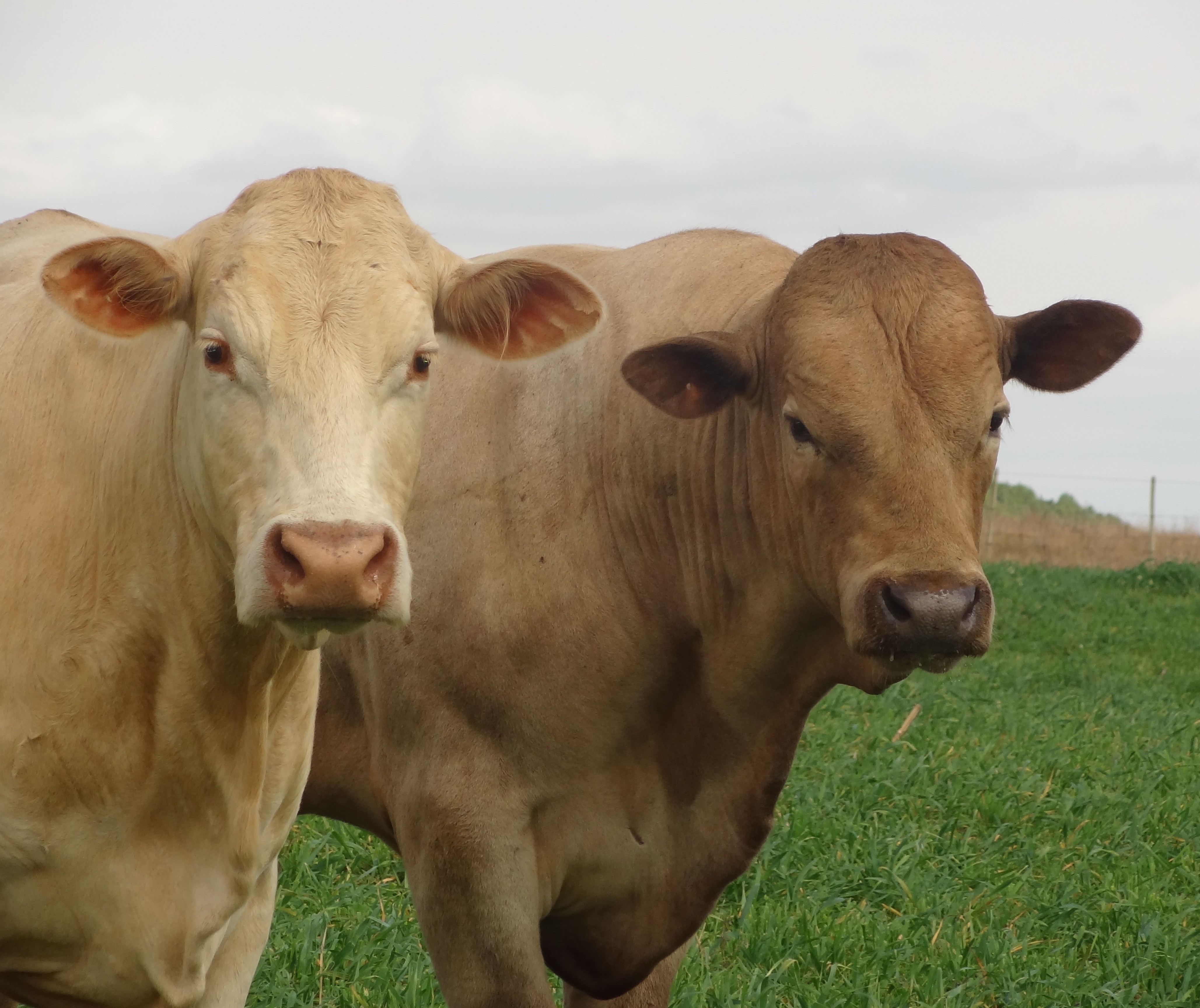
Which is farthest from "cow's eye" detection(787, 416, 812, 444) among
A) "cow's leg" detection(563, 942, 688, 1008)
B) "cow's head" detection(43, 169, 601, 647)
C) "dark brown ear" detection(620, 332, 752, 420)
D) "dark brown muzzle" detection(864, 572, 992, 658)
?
"cow's leg" detection(563, 942, 688, 1008)

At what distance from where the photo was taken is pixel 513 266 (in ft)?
11.1

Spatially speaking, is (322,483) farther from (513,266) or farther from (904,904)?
(904,904)

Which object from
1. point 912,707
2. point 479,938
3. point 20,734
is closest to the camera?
point 20,734

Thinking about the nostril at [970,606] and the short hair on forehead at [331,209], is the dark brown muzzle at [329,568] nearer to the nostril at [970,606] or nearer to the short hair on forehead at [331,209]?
the short hair on forehead at [331,209]

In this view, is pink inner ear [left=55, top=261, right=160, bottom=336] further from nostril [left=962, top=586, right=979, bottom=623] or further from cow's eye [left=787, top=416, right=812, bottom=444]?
nostril [left=962, top=586, right=979, bottom=623]

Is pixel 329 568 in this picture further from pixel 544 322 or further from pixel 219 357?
pixel 544 322

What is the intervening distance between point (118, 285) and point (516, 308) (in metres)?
0.87

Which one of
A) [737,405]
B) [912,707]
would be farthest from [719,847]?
[912,707]

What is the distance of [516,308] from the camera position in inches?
138

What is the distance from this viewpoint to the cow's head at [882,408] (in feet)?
11.1

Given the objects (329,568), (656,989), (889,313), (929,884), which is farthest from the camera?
(929,884)

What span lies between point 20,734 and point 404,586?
38.5 inches

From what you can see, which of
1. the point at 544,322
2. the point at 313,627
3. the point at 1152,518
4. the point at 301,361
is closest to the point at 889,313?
the point at 544,322

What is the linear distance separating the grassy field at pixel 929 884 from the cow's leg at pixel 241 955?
2.11 ft
